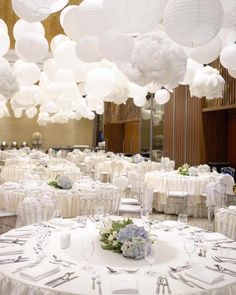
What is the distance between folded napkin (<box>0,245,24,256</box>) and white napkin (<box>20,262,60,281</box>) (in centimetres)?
33

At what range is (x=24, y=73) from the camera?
7281 millimetres

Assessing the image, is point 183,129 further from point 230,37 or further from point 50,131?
point 50,131

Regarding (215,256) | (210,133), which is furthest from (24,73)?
(210,133)

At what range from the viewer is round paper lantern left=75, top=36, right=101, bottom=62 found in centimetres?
501

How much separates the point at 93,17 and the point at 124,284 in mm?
2950

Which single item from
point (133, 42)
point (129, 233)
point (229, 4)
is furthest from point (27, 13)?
point (129, 233)

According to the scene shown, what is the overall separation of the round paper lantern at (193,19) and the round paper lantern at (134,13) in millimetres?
104

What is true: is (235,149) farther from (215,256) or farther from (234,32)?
(215,256)

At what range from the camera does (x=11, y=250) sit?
2.81m

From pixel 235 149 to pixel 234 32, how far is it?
7.86 m

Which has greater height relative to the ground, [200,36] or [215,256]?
[200,36]

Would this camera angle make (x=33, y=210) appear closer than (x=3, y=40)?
Yes

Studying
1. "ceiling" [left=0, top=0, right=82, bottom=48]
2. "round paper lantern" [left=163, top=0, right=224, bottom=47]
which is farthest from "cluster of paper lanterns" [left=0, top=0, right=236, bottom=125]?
"ceiling" [left=0, top=0, right=82, bottom=48]

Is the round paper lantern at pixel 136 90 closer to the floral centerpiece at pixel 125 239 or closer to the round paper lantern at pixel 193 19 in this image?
the round paper lantern at pixel 193 19
